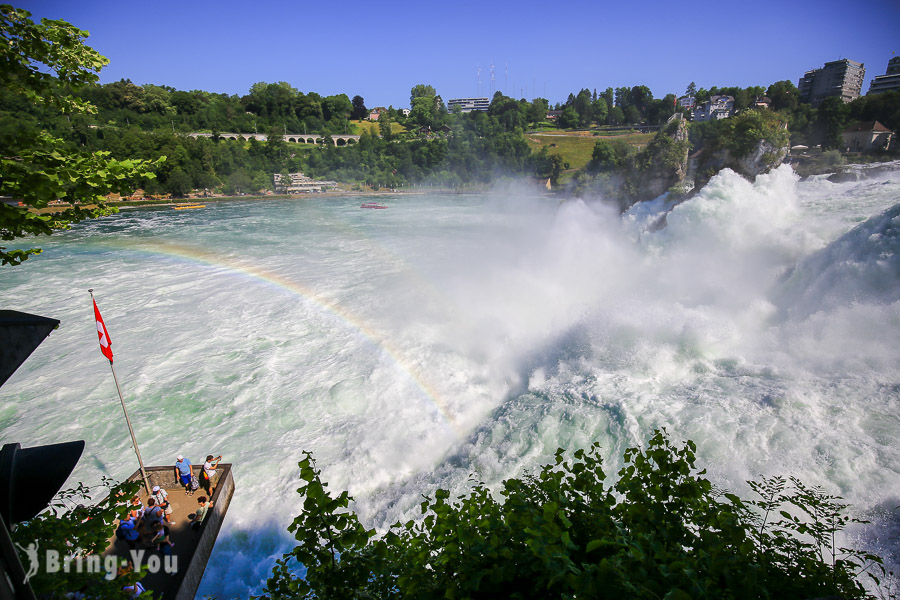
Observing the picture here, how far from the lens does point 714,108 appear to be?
241ft

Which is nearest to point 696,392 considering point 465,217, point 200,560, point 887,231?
point 887,231

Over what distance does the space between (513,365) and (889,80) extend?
83.3 m

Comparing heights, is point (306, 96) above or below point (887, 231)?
above

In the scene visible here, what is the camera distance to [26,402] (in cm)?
1348

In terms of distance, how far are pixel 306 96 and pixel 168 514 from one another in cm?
14504

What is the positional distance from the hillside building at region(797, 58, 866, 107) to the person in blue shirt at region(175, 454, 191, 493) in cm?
7610

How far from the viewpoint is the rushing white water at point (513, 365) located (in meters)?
9.08

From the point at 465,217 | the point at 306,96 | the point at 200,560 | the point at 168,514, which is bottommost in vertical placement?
the point at 465,217

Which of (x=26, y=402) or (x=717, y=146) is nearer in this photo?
(x=26, y=402)

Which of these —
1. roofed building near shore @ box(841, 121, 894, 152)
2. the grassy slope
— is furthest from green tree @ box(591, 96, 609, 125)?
roofed building near shore @ box(841, 121, 894, 152)

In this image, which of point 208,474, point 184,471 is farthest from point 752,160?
point 184,471

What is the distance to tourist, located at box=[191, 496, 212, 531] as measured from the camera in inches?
318

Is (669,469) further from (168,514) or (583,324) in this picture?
(583,324)

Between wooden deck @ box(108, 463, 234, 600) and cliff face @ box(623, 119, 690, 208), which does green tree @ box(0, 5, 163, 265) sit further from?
cliff face @ box(623, 119, 690, 208)
